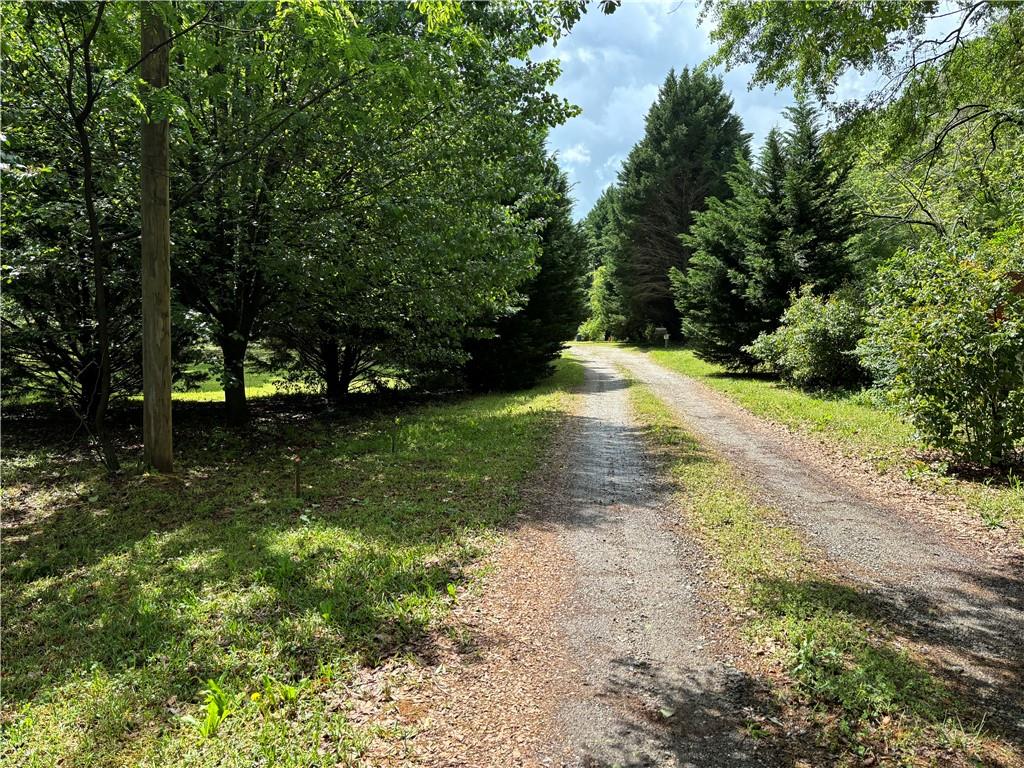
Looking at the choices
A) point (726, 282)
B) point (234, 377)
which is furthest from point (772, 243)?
point (234, 377)

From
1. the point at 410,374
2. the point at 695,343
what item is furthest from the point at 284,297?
the point at 695,343

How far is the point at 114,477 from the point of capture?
6961 mm

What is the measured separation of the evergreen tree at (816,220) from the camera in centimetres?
1625

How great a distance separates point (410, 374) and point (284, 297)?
479cm

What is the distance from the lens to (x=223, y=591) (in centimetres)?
409

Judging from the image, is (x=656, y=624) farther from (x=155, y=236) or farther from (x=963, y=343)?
(x=155, y=236)

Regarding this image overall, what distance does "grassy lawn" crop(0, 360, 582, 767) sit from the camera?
2.76m

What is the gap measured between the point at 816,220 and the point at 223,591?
17.8m

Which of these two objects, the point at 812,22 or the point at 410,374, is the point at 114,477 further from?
the point at 812,22

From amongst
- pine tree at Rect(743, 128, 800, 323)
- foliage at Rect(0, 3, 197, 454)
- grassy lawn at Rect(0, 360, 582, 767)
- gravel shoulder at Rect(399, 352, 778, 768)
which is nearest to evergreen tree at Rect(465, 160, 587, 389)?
pine tree at Rect(743, 128, 800, 323)

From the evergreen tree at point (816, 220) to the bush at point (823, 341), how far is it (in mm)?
2528

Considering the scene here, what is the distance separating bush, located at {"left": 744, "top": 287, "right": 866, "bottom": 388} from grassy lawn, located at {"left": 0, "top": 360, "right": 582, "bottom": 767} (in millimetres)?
8810

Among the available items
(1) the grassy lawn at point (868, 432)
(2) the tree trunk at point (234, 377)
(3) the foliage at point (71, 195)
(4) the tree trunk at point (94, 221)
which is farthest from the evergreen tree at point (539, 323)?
(4) the tree trunk at point (94, 221)

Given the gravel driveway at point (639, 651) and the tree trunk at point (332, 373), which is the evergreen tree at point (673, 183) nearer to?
the tree trunk at point (332, 373)
